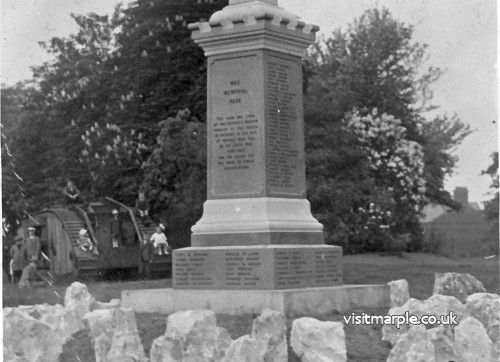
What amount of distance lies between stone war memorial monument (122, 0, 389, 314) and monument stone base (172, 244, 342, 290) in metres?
0.01

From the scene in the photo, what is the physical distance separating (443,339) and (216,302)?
342 centimetres

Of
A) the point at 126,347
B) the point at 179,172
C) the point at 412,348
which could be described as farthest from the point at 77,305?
the point at 179,172

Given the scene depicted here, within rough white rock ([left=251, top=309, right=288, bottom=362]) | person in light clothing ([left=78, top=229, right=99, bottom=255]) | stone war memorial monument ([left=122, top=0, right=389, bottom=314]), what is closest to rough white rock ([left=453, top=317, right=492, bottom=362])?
rough white rock ([left=251, top=309, right=288, bottom=362])

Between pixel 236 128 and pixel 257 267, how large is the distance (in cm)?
185

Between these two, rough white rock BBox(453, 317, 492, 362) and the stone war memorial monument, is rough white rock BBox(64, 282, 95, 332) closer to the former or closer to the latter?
the stone war memorial monument

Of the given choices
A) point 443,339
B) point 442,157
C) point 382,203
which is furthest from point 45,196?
point 443,339

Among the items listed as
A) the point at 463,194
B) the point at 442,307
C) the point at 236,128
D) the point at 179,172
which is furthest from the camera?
the point at 463,194

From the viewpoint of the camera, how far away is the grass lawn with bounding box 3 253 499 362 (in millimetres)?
14820

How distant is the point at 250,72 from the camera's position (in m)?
17.1

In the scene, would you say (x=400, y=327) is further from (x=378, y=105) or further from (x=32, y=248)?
(x=378, y=105)

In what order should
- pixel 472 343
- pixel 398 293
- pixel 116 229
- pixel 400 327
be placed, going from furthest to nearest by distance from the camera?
pixel 116 229, pixel 398 293, pixel 400 327, pixel 472 343

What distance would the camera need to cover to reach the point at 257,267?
1639cm

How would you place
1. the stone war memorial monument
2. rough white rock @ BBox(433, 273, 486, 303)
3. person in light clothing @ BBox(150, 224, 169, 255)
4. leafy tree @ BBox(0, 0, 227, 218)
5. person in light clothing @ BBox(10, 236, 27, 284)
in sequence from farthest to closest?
1. leafy tree @ BBox(0, 0, 227, 218)
2. person in light clothing @ BBox(150, 224, 169, 255)
3. person in light clothing @ BBox(10, 236, 27, 284)
4. rough white rock @ BBox(433, 273, 486, 303)
5. the stone war memorial monument

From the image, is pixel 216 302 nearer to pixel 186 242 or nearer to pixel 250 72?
pixel 250 72
